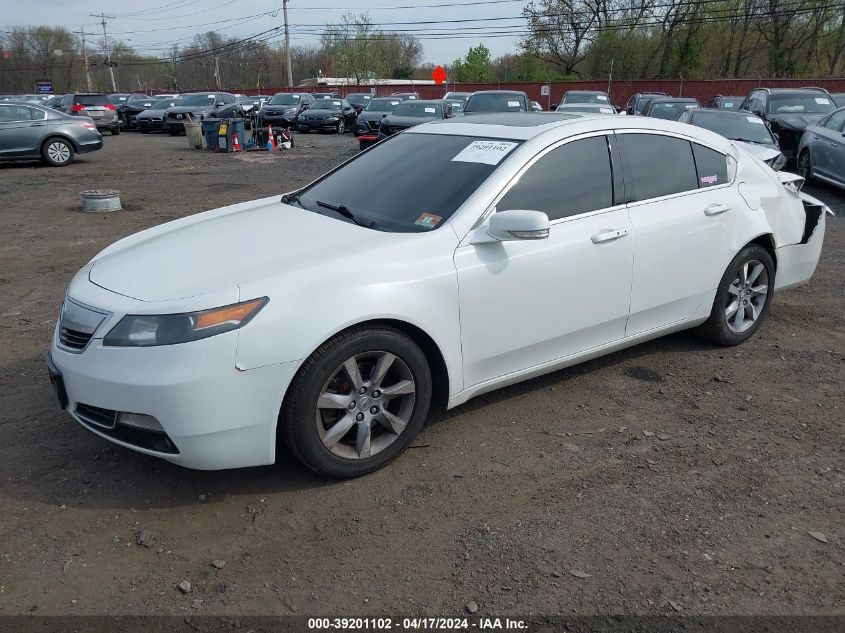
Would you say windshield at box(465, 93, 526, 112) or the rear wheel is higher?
windshield at box(465, 93, 526, 112)

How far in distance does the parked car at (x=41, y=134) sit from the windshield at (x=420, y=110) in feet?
25.9

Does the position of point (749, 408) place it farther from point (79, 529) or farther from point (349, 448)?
point (79, 529)

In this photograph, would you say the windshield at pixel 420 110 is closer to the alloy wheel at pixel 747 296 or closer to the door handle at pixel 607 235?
the alloy wheel at pixel 747 296

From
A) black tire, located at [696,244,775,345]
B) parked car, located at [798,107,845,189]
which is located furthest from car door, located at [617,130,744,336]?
parked car, located at [798,107,845,189]

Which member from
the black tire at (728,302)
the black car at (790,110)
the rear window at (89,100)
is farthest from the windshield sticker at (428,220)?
the rear window at (89,100)

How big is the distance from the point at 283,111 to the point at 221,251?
2612 cm

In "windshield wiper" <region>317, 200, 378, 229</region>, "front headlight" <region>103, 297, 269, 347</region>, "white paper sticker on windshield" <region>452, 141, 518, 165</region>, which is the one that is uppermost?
"white paper sticker on windshield" <region>452, 141, 518, 165</region>

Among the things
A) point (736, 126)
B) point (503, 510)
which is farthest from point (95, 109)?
point (503, 510)

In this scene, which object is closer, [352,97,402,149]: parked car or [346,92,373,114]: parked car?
[352,97,402,149]: parked car

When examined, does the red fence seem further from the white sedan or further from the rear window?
the white sedan

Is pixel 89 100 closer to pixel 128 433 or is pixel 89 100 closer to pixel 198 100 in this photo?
pixel 198 100

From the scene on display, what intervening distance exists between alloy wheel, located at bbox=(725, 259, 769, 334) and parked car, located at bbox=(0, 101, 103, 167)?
53.8ft

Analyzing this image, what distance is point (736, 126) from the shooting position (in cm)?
1155

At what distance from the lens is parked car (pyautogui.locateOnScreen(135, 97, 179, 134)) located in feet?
90.0
